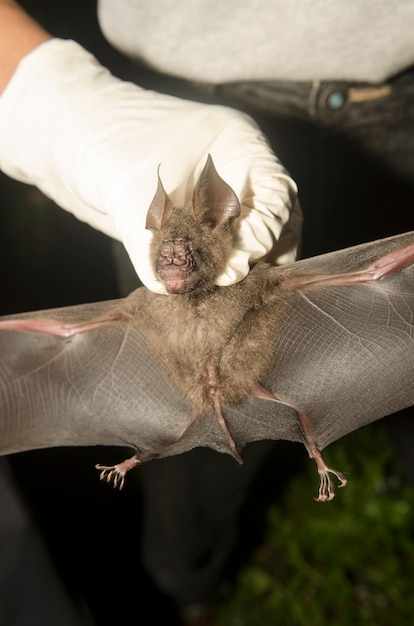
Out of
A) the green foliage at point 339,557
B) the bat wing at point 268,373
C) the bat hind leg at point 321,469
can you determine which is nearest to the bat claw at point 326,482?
the bat hind leg at point 321,469

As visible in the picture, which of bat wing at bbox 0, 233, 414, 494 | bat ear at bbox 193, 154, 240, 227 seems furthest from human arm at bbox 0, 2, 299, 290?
bat wing at bbox 0, 233, 414, 494

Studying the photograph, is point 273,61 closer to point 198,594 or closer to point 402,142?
point 402,142

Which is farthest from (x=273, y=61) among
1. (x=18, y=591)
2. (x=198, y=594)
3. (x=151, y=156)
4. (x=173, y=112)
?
(x=198, y=594)

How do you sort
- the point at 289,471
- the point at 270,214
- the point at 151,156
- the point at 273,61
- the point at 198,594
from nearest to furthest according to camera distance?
1. the point at 270,214
2. the point at 151,156
3. the point at 273,61
4. the point at 198,594
5. the point at 289,471

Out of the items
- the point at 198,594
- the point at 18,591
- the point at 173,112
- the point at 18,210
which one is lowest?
the point at 198,594

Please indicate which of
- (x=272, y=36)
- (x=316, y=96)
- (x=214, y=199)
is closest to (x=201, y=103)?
(x=272, y=36)

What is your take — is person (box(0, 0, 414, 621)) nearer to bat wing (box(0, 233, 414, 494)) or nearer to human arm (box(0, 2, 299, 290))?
human arm (box(0, 2, 299, 290))
